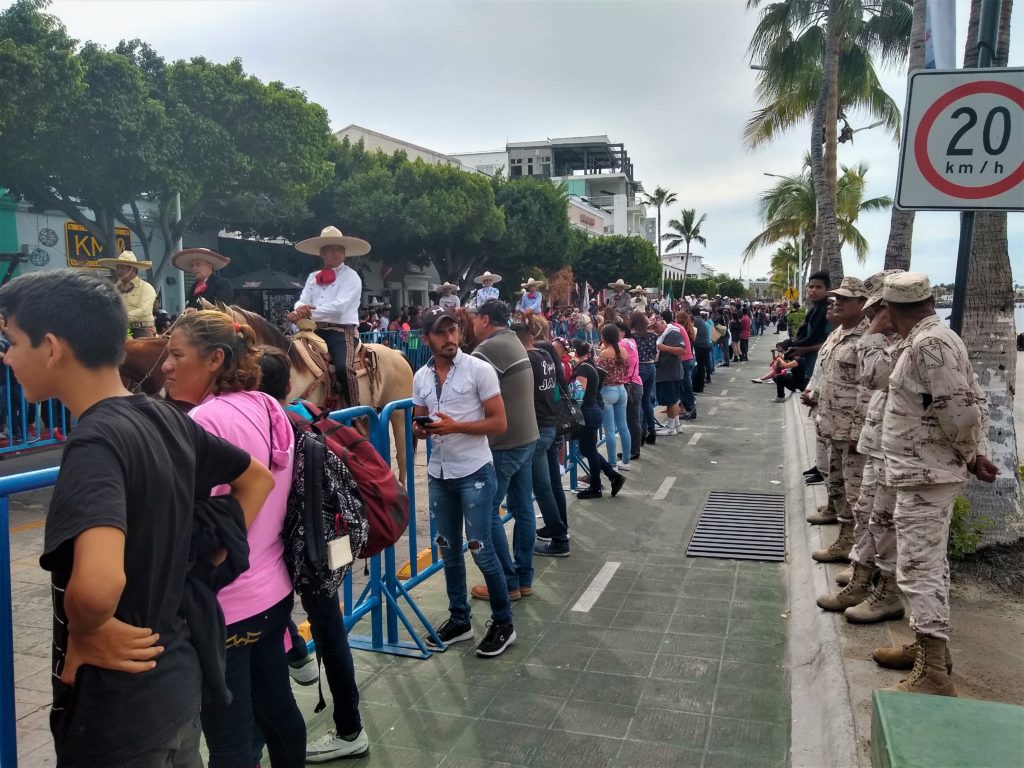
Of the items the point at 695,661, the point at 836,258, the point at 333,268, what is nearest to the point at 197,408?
the point at 695,661

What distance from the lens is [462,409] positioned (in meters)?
4.64

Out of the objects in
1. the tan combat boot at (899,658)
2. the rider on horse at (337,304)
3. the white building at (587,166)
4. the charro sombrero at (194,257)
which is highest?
the white building at (587,166)

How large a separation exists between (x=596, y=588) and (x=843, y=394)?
7.62 feet

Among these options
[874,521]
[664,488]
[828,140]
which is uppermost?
[828,140]

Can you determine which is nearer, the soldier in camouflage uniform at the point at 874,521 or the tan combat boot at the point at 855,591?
the soldier in camouflage uniform at the point at 874,521

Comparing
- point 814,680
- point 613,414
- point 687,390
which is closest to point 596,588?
point 814,680

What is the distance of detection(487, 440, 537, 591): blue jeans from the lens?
5.04m

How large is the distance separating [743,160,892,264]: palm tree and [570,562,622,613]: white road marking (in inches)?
1275

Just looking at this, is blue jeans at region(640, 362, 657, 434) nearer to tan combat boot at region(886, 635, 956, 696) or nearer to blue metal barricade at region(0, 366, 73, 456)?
tan combat boot at region(886, 635, 956, 696)

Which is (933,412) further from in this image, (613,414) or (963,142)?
(613,414)

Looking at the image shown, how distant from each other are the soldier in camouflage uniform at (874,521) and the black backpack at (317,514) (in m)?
3.06

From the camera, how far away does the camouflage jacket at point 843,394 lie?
573 centimetres

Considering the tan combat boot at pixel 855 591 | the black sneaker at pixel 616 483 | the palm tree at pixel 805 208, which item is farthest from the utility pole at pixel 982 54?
the palm tree at pixel 805 208

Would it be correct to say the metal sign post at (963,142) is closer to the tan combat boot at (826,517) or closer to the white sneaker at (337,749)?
the tan combat boot at (826,517)
